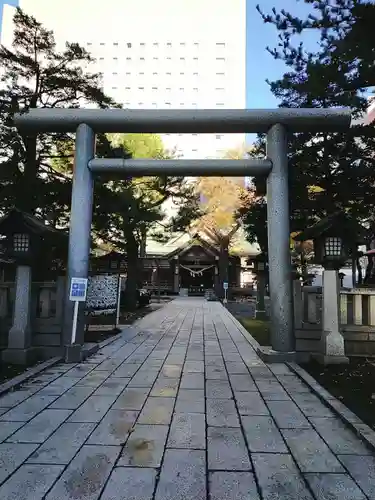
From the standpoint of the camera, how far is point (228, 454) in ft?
11.0

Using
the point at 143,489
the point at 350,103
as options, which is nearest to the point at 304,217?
the point at 350,103

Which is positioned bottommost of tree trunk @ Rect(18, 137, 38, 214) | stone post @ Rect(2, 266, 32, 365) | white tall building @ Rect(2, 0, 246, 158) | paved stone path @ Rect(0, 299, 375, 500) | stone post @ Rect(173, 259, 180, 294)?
paved stone path @ Rect(0, 299, 375, 500)

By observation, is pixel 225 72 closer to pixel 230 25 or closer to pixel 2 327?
pixel 230 25

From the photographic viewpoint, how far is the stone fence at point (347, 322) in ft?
25.5

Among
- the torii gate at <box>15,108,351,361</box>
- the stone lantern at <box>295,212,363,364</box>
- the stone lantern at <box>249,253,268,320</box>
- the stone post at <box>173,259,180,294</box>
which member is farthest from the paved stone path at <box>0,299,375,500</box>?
the stone post at <box>173,259,180,294</box>

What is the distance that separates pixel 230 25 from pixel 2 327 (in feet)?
222

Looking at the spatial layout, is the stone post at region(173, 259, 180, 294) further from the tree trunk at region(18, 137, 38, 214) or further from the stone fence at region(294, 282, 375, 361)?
the stone fence at region(294, 282, 375, 361)

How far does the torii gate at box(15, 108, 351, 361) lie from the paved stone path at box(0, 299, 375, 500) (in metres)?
1.97

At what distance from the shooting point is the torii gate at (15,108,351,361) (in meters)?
7.64

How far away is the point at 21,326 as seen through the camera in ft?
23.6

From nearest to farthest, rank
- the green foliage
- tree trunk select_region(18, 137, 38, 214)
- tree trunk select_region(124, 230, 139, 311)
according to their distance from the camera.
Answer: the green foliage < tree trunk select_region(18, 137, 38, 214) < tree trunk select_region(124, 230, 139, 311)

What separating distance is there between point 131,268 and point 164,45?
57.0 metres

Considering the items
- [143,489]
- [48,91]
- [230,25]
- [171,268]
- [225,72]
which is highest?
[230,25]

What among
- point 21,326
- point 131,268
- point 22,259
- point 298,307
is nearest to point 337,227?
point 298,307
